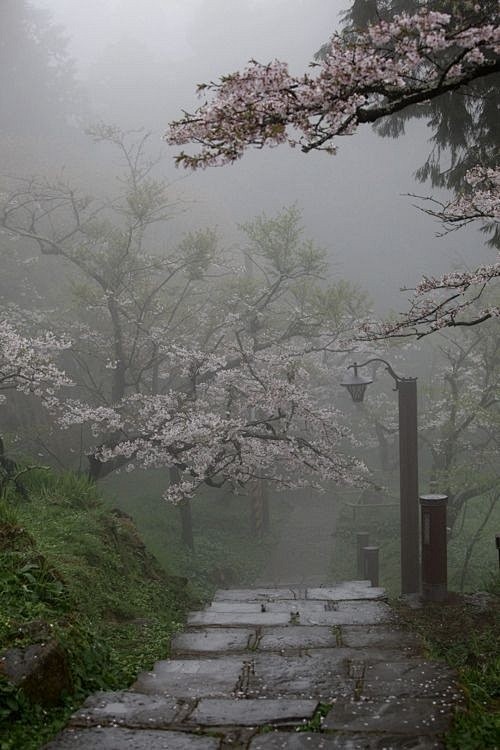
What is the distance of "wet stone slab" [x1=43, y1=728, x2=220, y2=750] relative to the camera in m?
3.03

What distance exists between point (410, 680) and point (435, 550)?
141 inches

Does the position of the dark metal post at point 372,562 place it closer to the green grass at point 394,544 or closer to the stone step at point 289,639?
the green grass at point 394,544

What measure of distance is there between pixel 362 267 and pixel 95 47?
103 feet

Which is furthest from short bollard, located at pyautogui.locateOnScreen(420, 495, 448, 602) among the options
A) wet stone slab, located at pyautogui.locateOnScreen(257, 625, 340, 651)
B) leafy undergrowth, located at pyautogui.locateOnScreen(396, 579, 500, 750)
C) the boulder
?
the boulder

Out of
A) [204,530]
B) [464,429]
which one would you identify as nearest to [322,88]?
[464,429]

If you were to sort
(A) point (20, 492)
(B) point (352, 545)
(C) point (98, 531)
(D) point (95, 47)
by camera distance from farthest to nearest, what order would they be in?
(D) point (95, 47) < (B) point (352, 545) < (A) point (20, 492) < (C) point (98, 531)

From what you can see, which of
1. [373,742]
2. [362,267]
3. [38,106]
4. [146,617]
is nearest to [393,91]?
[373,742]

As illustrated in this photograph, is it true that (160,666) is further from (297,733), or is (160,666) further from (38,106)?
(38,106)

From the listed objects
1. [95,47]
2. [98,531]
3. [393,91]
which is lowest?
[98,531]

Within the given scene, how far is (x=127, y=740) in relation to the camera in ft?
10.2

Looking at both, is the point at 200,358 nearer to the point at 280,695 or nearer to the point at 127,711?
the point at 280,695

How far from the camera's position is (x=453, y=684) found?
3.88m

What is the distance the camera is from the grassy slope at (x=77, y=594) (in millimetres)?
3791

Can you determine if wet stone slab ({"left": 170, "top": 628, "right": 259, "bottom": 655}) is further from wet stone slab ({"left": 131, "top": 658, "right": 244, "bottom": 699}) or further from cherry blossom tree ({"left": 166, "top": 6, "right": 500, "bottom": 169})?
cherry blossom tree ({"left": 166, "top": 6, "right": 500, "bottom": 169})
